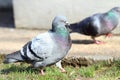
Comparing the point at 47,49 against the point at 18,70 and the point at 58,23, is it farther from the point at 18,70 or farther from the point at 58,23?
the point at 18,70

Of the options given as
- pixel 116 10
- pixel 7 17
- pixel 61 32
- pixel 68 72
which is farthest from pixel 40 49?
pixel 7 17

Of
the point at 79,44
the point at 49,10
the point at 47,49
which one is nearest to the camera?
the point at 47,49

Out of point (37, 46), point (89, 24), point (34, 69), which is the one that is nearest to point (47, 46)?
point (37, 46)

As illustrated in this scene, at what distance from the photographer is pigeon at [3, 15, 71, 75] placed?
238 inches

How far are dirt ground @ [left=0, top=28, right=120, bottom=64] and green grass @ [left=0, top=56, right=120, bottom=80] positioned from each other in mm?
280

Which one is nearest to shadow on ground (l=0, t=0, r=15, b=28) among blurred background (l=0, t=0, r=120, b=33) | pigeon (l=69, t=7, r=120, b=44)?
blurred background (l=0, t=0, r=120, b=33)

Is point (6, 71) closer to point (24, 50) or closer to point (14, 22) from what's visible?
point (24, 50)

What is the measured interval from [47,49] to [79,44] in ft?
6.47

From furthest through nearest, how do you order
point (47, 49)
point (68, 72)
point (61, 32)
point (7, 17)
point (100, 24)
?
point (7, 17) → point (100, 24) → point (68, 72) → point (61, 32) → point (47, 49)

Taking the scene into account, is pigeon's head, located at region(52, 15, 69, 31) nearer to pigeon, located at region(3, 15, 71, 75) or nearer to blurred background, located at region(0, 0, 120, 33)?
pigeon, located at region(3, 15, 71, 75)

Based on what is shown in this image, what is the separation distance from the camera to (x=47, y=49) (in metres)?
6.04

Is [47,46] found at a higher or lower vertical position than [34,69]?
higher

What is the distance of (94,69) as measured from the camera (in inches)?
259

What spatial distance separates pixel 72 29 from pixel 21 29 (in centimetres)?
136
